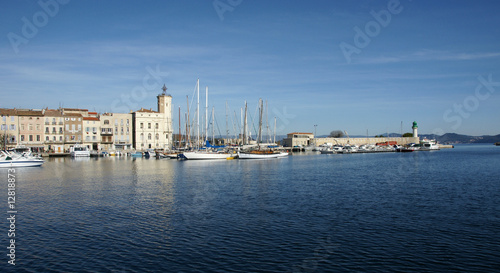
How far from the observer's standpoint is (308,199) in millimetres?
21891

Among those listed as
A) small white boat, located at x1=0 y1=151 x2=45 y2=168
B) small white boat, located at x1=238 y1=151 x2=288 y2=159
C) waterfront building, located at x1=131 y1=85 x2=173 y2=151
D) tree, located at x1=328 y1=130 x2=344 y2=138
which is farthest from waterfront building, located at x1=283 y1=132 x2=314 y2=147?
small white boat, located at x1=0 y1=151 x2=45 y2=168

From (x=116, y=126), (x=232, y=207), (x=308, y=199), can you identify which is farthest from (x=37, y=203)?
(x=116, y=126)

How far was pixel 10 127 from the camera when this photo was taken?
75.9 metres

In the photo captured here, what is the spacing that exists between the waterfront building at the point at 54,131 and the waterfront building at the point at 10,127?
544 centimetres

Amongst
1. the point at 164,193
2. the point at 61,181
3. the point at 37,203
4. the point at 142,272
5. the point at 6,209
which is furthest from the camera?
the point at 61,181

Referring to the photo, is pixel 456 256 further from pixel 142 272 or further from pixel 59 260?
pixel 59 260

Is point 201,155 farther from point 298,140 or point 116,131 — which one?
point 298,140

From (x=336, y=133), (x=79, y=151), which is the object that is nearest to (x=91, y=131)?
(x=79, y=151)

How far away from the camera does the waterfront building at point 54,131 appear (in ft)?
265

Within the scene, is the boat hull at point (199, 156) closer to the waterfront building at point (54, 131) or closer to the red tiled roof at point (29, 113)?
the waterfront building at point (54, 131)

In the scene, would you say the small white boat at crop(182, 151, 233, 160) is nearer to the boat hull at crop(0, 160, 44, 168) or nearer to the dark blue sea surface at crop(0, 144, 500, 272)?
the boat hull at crop(0, 160, 44, 168)

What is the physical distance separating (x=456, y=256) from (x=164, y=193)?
57.7ft

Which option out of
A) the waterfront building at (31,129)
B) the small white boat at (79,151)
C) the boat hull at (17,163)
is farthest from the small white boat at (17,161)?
the waterfront building at (31,129)

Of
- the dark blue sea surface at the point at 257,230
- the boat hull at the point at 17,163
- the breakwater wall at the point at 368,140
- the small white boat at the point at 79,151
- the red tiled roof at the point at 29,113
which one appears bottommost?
the dark blue sea surface at the point at 257,230
